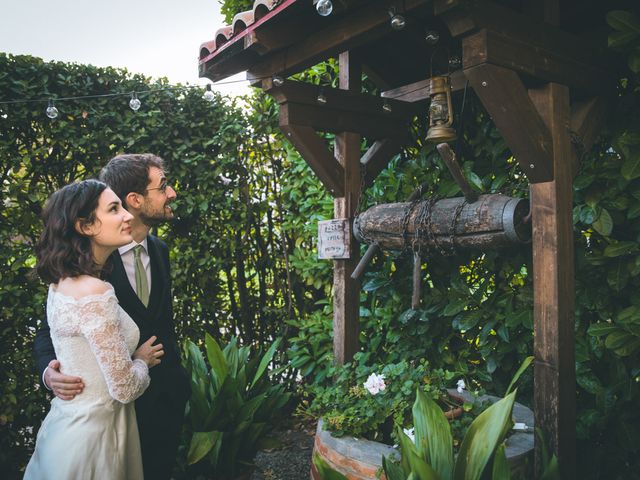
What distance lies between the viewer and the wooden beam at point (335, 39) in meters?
2.27

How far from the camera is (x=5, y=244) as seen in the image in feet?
12.2

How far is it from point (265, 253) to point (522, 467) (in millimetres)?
2992

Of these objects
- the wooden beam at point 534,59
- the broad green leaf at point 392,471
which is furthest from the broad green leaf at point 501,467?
the wooden beam at point 534,59

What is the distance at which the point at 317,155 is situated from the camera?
3.12 m

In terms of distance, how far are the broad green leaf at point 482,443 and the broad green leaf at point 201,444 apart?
164 centimetres

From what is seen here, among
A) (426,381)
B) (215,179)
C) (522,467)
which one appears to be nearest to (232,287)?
(215,179)

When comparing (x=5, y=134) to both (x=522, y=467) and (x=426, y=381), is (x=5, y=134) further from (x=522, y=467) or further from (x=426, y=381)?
(x=522, y=467)

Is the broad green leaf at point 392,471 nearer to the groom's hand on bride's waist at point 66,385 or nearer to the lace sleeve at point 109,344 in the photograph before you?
the lace sleeve at point 109,344

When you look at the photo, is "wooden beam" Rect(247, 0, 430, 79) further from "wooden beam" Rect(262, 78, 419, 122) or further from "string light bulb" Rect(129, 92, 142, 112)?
"string light bulb" Rect(129, 92, 142, 112)

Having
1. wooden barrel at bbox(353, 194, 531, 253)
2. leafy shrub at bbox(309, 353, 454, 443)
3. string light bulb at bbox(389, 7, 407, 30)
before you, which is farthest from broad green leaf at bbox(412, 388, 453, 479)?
string light bulb at bbox(389, 7, 407, 30)

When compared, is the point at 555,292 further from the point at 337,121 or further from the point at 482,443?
the point at 337,121

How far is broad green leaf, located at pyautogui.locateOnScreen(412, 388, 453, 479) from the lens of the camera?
1.90 m

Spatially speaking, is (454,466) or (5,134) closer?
(454,466)

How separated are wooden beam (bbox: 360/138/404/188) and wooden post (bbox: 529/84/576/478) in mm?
1234
